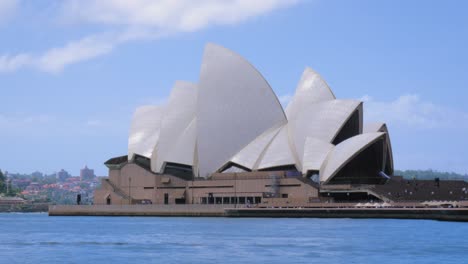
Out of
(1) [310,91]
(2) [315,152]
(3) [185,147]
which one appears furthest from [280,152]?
(3) [185,147]

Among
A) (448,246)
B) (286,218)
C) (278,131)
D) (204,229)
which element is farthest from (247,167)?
(448,246)

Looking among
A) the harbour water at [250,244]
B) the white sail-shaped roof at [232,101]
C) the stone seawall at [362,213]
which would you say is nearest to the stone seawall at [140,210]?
the stone seawall at [362,213]

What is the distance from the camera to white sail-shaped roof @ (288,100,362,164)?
84250 mm

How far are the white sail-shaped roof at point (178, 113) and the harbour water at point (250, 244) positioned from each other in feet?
95.2

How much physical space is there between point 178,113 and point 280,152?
42.0ft

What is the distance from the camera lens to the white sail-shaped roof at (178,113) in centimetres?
9344

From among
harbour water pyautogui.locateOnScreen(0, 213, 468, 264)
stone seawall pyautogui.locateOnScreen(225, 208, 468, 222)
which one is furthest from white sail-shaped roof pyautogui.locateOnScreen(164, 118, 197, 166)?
harbour water pyautogui.locateOnScreen(0, 213, 468, 264)

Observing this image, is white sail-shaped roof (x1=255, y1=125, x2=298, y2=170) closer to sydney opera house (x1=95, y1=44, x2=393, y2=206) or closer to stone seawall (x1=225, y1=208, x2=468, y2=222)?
sydney opera house (x1=95, y1=44, x2=393, y2=206)

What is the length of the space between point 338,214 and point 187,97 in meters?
23.5

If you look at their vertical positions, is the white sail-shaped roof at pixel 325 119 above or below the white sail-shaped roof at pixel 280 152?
above

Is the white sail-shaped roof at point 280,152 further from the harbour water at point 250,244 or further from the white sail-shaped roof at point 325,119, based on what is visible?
the harbour water at point 250,244

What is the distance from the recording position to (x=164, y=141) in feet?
311

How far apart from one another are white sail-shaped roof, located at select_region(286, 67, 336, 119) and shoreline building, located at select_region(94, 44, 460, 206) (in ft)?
0.33

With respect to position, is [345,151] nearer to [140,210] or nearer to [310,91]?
[310,91]
